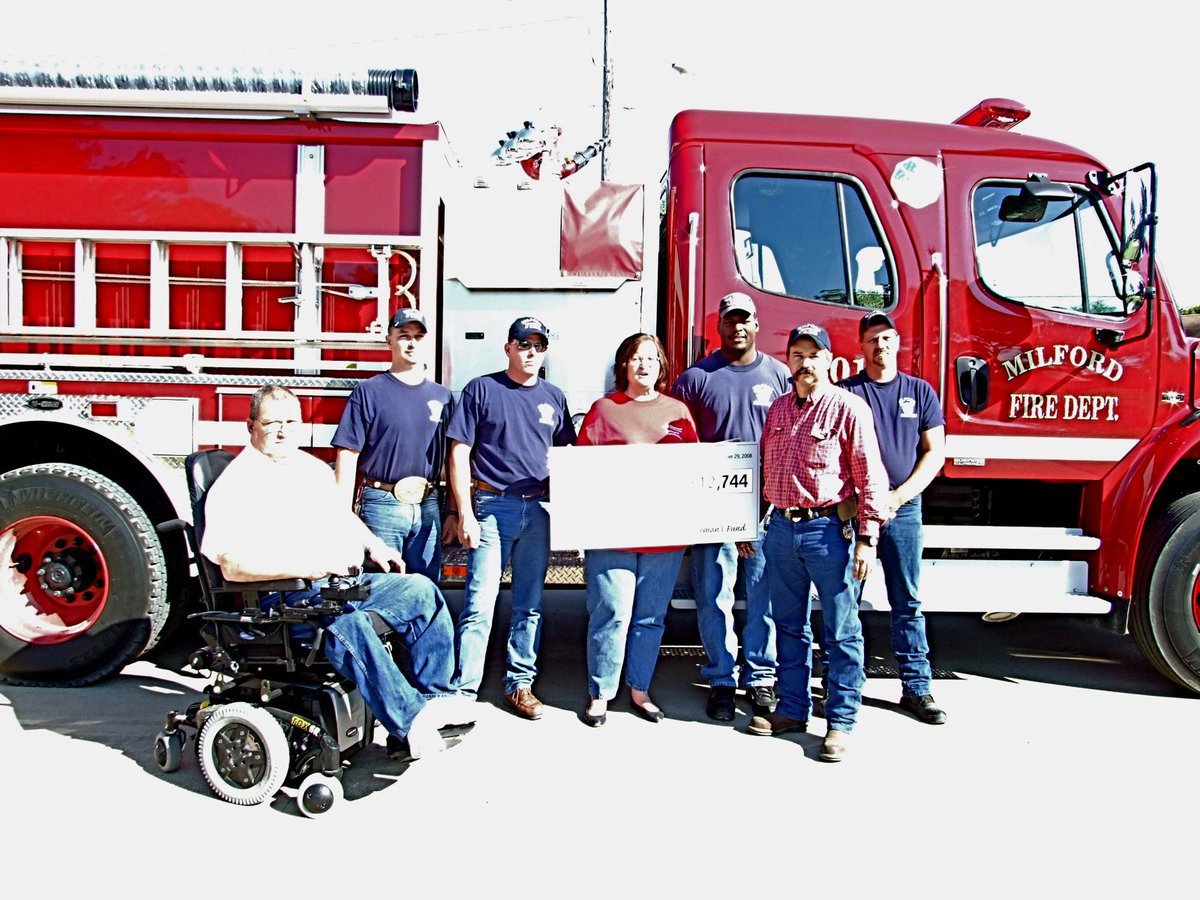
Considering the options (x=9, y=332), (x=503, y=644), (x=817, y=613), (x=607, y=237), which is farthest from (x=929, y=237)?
(x=9, y=332)

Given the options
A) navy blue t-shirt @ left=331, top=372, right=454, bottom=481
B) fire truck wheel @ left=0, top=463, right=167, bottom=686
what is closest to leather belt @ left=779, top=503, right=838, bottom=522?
navy blue t-shirt @ left=331, top=372, right=454, bottom=481

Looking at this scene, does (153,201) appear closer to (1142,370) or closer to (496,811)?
(496,811)

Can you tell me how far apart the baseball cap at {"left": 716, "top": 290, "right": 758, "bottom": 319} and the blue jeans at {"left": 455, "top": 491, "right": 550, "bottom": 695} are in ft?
4.07

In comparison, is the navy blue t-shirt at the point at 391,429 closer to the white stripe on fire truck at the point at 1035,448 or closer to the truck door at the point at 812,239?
the truck door at the point at 812,239

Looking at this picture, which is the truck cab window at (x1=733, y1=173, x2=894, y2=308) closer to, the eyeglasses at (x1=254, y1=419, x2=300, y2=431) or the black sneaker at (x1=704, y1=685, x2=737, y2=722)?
the black sneaker at (x1=704, y1=685, x2=737, y2=722)

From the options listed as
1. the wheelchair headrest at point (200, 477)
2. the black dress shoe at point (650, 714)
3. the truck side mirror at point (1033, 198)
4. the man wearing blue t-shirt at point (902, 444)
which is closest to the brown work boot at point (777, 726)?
the black dress shoe at point (650, 714)

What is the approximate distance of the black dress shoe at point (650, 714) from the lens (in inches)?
161

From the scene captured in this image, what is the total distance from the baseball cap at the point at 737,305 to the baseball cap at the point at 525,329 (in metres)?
0.84

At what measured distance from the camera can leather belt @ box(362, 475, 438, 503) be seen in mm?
3967

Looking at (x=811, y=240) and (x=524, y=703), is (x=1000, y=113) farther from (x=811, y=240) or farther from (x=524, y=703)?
(x=524, y=703)

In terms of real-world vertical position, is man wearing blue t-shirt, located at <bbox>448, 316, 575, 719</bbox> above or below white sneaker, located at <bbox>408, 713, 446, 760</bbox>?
above

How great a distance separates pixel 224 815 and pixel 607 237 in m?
2.99

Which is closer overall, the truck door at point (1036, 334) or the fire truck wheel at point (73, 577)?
the fire truck wheel at point (73, 577)

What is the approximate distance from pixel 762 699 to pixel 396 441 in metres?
2.06
